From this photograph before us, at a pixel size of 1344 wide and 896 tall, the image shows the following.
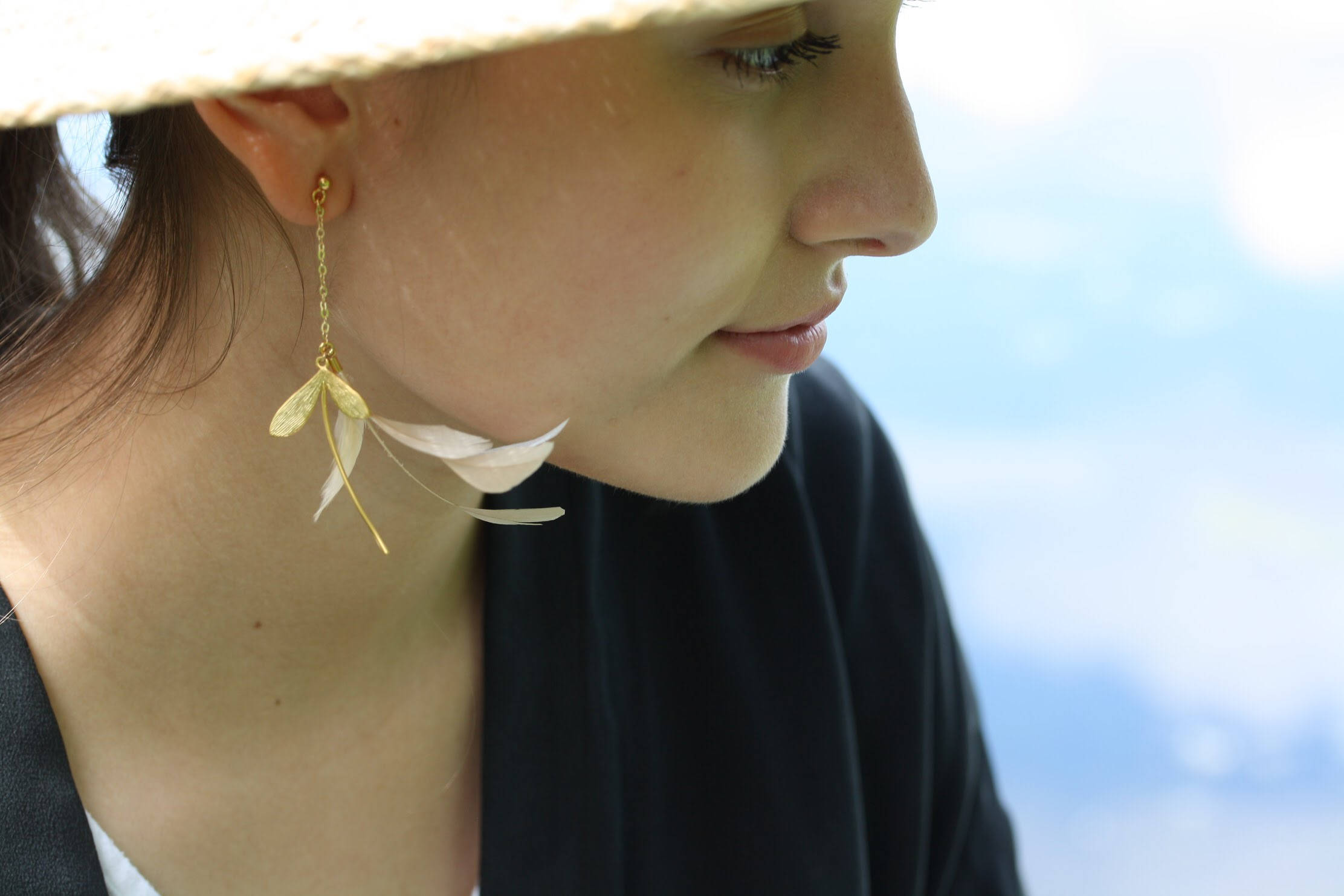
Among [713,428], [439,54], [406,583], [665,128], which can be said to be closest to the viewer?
[439,54]

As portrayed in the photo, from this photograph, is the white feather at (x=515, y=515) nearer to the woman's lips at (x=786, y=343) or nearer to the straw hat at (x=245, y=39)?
the woman's lips at (x=786, y=343)

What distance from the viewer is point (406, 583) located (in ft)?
2.72

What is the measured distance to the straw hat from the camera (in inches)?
16.3

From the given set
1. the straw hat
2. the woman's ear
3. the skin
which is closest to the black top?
the skin

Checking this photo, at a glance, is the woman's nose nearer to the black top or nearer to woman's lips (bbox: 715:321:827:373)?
woman's lips (bbox: 715:321:827:373)

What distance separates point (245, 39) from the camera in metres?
0.45

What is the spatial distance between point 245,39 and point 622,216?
0.19m

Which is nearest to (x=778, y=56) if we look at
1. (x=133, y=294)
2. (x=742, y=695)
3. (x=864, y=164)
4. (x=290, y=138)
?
(x=864, y=164)

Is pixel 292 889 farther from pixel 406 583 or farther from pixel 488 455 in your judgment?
pixel 488 455

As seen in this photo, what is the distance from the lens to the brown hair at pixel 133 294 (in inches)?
26.1

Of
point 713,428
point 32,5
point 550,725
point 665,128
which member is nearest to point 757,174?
point 665,128

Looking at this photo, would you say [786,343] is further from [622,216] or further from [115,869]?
[115,869]

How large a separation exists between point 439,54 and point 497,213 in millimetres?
158

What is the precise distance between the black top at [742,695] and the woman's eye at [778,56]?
0.41 metres
